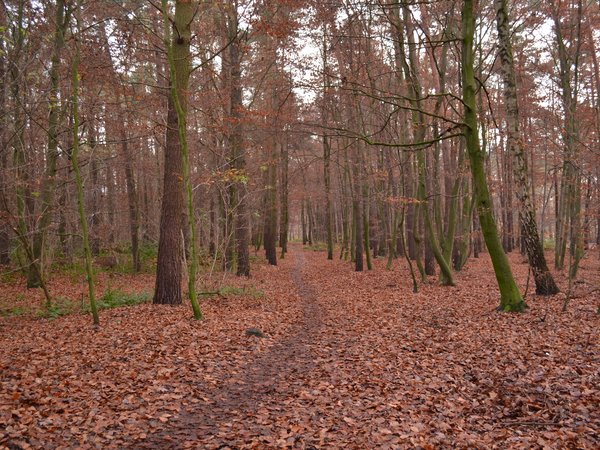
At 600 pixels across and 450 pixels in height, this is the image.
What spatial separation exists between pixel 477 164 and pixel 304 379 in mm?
6390

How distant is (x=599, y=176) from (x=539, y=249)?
7521mm

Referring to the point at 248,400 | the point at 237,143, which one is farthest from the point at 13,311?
the point at 237,143

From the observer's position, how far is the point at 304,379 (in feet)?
22.6

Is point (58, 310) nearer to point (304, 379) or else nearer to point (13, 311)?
point (13, 311)

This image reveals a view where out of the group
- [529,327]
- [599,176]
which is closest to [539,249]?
[529,327]

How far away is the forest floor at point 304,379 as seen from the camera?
4.85m

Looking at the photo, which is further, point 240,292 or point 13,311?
point 240,292

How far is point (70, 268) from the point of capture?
63.1ft

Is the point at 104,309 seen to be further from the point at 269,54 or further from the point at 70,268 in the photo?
the point at 269,54

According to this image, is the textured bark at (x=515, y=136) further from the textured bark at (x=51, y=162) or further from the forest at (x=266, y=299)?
the textured bark at (x=51, y=162)

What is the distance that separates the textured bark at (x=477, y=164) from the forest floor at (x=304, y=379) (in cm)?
67

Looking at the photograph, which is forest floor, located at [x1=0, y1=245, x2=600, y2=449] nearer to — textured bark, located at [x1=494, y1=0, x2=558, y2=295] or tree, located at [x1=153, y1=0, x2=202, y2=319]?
tree, located at [x1=153, y1=0, x2=202, y2=319]

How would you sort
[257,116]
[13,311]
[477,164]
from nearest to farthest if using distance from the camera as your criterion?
1. [477,164]
2. [13,311]
3. [257,116]

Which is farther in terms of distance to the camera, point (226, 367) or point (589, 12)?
point (589, 12)
